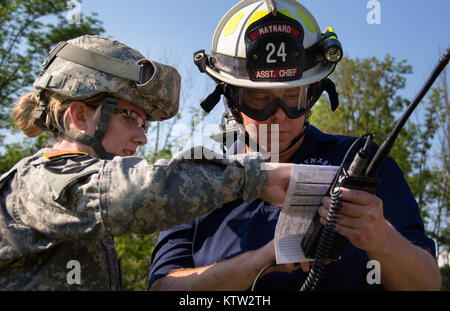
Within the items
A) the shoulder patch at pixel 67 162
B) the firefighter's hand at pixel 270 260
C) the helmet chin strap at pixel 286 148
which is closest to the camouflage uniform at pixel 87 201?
the shoulder patch at pixel 67 162

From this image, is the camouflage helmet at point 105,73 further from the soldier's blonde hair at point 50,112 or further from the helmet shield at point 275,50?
the helmet shield at point 275,50

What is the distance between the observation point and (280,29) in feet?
9.48

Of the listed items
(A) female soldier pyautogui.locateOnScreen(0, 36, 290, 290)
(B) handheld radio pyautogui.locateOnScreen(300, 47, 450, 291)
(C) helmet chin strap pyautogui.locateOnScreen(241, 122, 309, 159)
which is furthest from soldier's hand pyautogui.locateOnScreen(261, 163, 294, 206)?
(C) helmet chin strap pyautogui.locateOnScreen(241, 122, 309, 159)

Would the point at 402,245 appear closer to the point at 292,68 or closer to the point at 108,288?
the point at 292,68

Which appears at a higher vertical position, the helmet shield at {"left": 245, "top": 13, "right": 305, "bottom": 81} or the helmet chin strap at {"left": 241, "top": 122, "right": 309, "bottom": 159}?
the helmet shield at {"left": 245, "top": 13, "right": 305, "bottom": 81}

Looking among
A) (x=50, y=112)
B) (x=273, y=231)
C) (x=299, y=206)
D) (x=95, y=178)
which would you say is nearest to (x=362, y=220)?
(x=299, y=206)

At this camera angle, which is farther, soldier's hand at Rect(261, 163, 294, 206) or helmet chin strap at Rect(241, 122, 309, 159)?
helmet chin strap at Rect(241, 122, 309, 159)

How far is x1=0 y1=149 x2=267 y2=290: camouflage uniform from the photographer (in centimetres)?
187

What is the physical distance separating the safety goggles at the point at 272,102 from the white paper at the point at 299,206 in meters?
0.84

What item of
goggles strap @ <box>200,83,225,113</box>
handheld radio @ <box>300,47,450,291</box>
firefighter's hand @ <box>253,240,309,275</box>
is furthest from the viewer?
goggles strap @ <box>200,83,225,113</box>

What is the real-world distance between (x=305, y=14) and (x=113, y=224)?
2210mm

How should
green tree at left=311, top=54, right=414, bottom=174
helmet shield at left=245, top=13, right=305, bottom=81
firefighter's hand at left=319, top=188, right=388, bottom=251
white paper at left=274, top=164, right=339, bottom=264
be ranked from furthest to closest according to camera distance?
1. green tree at left=311, top=54, right=414, bottom=174
2. helmet shield at left=245, top=13, right=305, bottom=81
3. white paper at left=274, top=164, right=339, bottom=264
4. firefighter's hand at left=319, top=188, right=388, bottom=251

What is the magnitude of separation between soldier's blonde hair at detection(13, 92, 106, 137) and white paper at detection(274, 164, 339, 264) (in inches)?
53.5

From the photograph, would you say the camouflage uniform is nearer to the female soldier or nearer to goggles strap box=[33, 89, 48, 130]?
the female soldier
